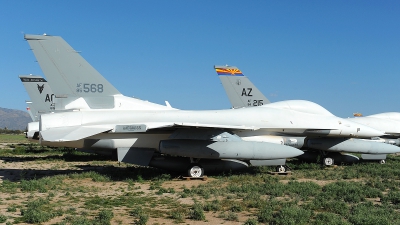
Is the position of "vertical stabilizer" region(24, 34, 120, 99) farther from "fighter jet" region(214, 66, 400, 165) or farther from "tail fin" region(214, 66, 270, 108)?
"tail fin" region(214, 66, 270, 108)

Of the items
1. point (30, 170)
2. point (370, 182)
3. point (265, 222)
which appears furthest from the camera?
point (30, 170)

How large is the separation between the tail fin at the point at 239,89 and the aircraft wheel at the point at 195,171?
842 cm

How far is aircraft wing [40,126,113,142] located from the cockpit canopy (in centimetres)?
706

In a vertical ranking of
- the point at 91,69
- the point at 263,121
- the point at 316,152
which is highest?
the point at 91,69

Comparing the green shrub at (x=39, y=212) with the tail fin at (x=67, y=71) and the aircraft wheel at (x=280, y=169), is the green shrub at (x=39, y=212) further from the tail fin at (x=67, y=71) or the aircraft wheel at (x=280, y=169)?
the aircraft wheel at (x=280, y=169)

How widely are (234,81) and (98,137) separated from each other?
10.3 m

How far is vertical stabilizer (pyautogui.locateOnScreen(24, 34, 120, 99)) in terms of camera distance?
41.7 ft

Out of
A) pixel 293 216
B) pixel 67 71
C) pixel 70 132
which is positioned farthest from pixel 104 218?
pixel 67 71

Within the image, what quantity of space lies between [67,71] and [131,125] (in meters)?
2.81

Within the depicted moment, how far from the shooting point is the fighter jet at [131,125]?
12.7m

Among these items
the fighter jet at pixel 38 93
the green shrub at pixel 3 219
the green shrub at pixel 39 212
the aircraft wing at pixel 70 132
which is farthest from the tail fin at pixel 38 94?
the green shrub at pixel 3 219

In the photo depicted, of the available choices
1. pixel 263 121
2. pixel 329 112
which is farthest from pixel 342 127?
pixel 263 121

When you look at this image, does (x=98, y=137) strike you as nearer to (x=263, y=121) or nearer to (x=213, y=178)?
(x=213, y=178)

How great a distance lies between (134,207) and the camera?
335 inches
